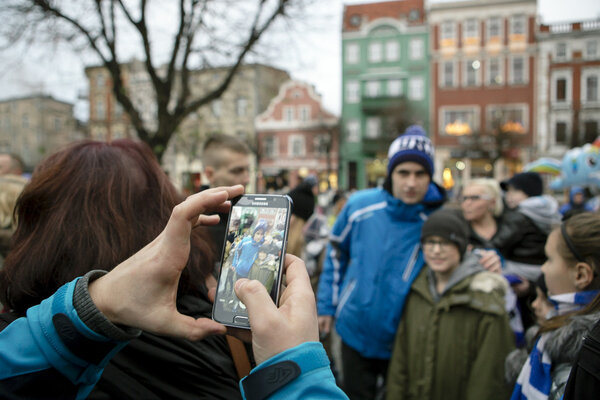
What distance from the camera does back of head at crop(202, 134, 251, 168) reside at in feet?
11.9

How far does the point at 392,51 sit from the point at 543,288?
3250 centimetres

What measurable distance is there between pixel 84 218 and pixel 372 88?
3285cm

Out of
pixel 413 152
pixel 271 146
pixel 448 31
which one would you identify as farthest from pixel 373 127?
pixel 413 152

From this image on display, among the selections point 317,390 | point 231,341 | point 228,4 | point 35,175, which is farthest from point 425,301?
point 228,4

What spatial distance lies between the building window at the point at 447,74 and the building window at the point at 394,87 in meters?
3.14

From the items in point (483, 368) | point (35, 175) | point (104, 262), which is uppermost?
point (35, 175)

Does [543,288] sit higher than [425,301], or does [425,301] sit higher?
[543,288]

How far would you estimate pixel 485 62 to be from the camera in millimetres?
30156

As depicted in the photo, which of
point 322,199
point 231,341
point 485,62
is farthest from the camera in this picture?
point 485,62

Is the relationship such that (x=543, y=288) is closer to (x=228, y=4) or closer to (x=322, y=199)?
(x=228, y=4)

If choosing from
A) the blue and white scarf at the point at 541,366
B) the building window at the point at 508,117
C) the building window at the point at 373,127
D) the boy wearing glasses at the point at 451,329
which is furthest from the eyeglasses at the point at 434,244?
the building window at the point at 373,127

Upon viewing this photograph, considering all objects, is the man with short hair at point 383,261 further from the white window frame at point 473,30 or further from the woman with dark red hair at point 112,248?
the white window frame at point 473,30

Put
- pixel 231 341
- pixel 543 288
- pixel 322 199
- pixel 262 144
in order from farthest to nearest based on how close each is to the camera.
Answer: pixel 262 144
pixel 322 199
pixel 543 288
pixel 231 341

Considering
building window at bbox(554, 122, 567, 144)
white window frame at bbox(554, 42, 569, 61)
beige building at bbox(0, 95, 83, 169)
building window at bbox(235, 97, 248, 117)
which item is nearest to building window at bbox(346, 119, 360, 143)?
building window at bbox(235, 97, 248, 117)
